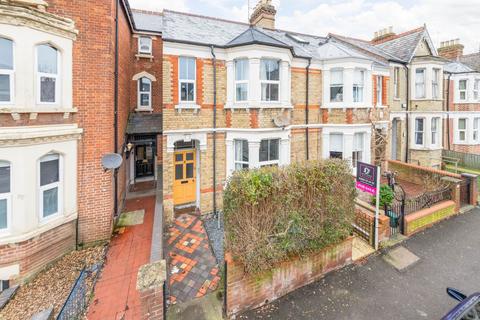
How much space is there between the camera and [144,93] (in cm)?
1414

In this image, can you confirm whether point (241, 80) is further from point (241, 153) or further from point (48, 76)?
point (48, 76)

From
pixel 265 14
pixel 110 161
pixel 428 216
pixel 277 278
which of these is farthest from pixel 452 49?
pixel 110 161

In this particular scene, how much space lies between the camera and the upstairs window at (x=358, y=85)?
12.4 m

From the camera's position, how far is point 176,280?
20.9 ft

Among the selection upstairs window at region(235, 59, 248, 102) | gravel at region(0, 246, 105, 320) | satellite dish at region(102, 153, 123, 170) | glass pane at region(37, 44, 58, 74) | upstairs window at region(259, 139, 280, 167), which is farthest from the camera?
upstairs window at region(259, 139, 280, 167)

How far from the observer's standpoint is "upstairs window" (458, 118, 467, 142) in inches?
776

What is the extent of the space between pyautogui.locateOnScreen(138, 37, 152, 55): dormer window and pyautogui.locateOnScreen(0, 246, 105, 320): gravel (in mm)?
11335

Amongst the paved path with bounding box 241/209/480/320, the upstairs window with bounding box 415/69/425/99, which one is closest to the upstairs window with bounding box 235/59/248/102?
the paved path with bounding box 241/209/480/320

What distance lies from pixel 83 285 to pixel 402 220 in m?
9.88

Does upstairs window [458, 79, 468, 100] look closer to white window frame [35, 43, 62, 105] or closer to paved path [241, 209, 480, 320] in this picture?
paved path [241, 209, 480, 320]

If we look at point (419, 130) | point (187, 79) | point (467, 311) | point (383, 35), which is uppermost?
point (383, 35)

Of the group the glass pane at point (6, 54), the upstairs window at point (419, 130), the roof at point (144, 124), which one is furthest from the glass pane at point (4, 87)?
the upstairs window at point (419, 130)

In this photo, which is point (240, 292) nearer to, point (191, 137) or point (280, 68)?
point (191, 137)

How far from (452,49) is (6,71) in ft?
108
